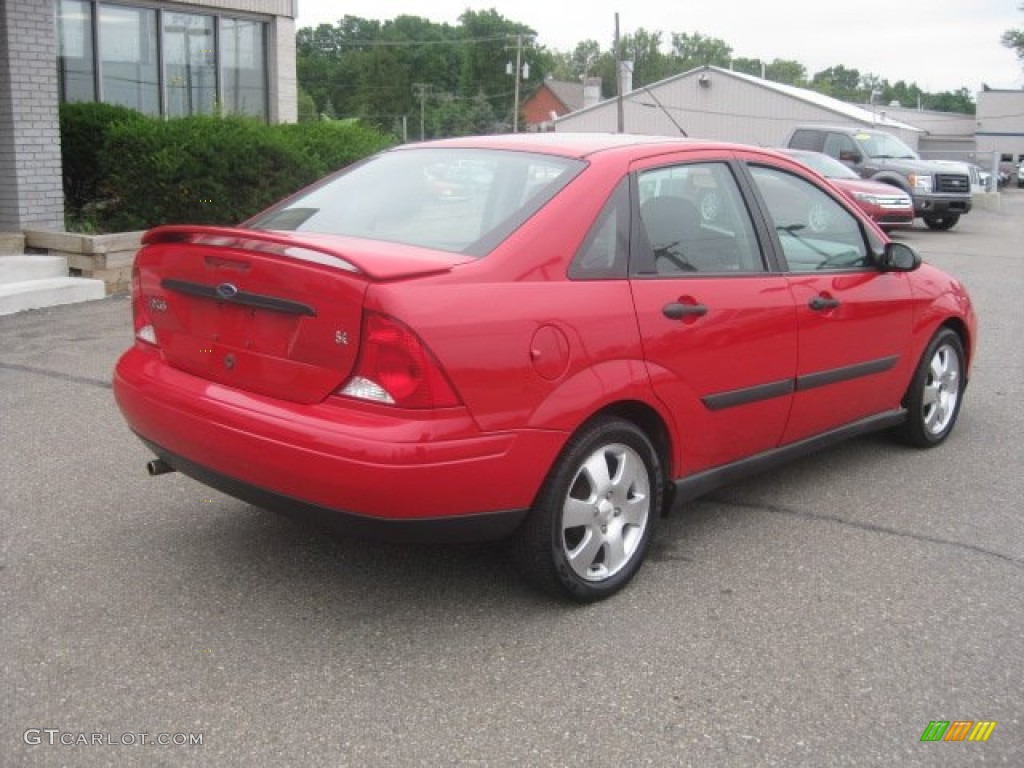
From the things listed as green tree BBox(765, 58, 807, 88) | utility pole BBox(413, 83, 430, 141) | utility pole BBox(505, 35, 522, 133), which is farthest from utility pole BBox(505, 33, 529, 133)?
green tree BBox(765, 58, 807, 88)

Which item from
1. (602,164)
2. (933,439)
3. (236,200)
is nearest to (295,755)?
(602,164)

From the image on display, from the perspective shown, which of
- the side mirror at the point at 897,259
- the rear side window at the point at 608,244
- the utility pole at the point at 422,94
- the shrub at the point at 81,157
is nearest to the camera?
the rear side window at the point at 608,244

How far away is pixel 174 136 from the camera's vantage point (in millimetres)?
10711

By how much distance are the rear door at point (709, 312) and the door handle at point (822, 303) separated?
0.57 ft

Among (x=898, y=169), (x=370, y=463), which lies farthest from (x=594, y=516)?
(x=898, y=169)

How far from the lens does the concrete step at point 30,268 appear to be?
947 cm

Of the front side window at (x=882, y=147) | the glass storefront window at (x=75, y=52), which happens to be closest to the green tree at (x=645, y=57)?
the front side window at (x=882, y=147)

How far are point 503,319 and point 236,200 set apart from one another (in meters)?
8.11

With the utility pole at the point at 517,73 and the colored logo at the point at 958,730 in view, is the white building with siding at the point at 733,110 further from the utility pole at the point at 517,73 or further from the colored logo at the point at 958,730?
the colored logo at the point at 958,730

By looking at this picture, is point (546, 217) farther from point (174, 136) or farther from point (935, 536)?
point (174, 136)

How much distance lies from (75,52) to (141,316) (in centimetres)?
1076

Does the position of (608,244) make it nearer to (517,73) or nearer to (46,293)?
(46,293)

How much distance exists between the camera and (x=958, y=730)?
3.14 meters

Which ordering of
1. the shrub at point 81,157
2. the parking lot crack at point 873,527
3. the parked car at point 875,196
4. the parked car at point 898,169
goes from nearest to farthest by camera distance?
1. the parking lot crack at point 873,527
2. the shrub at point 81,157
3. the parked car at point 875,196
4. the parked car at point 898,169
